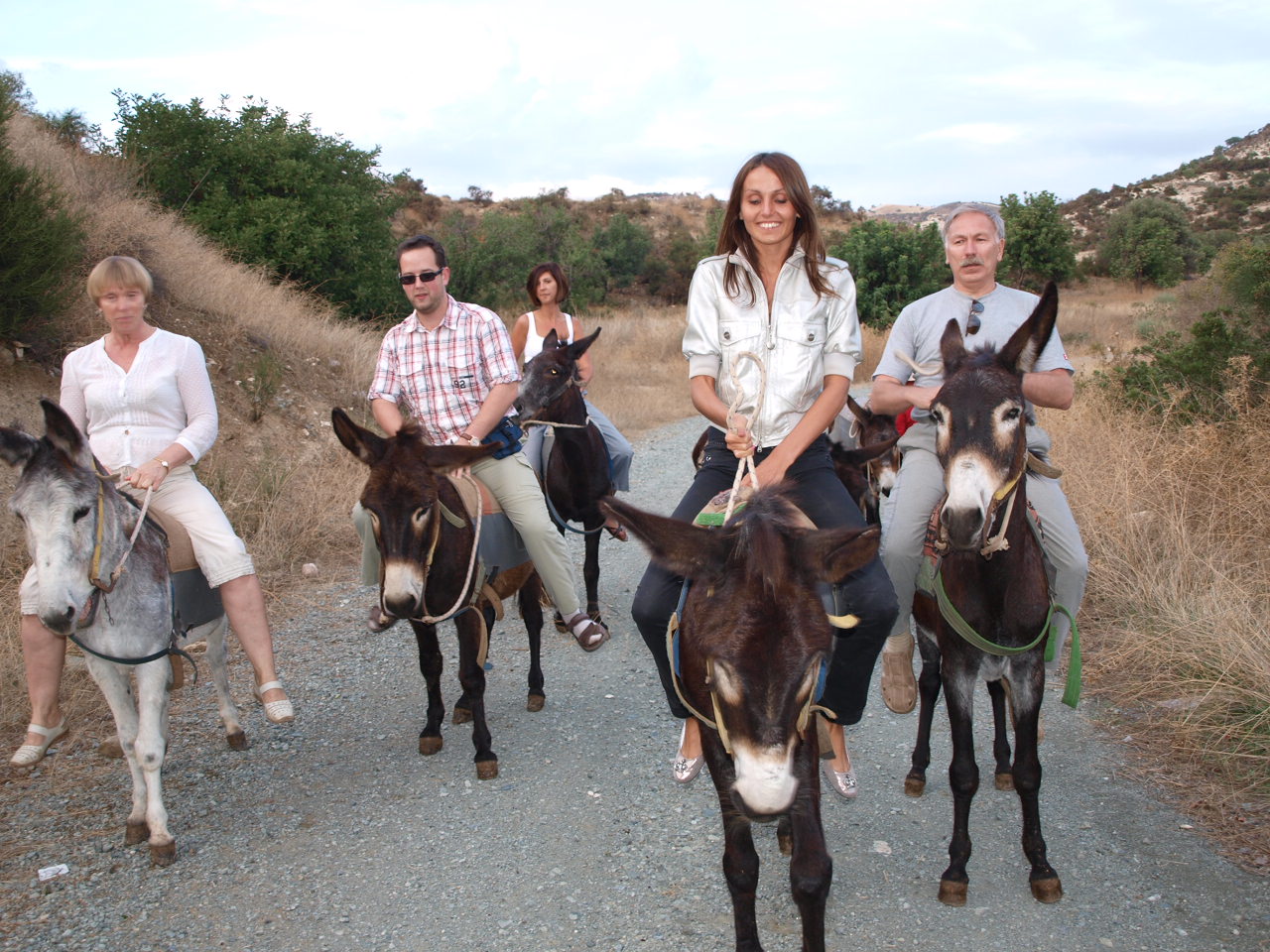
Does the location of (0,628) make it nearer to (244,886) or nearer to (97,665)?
(97,665)

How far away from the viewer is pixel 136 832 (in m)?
4.01

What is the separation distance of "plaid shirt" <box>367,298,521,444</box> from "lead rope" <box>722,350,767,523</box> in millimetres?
2146

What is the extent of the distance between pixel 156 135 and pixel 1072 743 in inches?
695

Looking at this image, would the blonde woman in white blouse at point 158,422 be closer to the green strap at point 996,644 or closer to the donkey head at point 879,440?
the green strap at point 996,644

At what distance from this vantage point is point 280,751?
4.95 metres

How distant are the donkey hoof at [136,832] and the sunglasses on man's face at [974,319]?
175 inches

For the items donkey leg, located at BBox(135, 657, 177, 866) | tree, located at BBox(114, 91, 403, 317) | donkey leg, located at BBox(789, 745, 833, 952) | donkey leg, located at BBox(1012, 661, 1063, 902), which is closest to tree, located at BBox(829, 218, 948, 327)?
Answer: tree, located at BBox(114, 91, 403, 317)

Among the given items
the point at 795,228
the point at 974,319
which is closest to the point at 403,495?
the point at 795,228

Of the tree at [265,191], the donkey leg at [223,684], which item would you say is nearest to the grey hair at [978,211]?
the donkey leg at [223,684]

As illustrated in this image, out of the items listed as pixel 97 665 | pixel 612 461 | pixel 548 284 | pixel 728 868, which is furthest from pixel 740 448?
pixel 548 284

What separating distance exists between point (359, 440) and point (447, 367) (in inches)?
42.6

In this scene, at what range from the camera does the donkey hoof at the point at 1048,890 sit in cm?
350

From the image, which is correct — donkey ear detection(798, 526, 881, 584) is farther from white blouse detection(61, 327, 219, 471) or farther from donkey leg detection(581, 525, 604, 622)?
donkey leg detection(581, 525, 604, 622)

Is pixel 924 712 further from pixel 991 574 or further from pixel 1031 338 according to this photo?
pixel 1031 338
